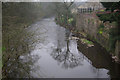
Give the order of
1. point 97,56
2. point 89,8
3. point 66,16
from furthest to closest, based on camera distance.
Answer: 1. point 66,16
2. point 89,8
3. point 97,56

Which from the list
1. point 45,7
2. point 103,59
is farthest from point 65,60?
point 45,7

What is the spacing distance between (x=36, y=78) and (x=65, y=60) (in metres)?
3.83

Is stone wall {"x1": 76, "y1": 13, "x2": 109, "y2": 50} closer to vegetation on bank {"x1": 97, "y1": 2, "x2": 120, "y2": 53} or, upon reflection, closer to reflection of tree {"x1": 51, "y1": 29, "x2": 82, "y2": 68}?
vegetation on bank {"x1": 97, "y1": 2, "x2": 120, "y2": 53}

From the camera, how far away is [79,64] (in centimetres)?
1213

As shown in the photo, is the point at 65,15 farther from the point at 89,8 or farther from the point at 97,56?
the point at 97,56

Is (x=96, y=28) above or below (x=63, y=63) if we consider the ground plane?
above

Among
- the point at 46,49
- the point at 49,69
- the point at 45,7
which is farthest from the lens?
the point at 45,7

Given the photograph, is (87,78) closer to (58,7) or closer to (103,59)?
(103,59)

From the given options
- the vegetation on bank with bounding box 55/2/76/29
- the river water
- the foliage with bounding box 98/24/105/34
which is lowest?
the river water

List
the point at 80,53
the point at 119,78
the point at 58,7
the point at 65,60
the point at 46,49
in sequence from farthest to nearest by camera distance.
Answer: the point at 58,7 → the point at 46,49 → the point at 80,53 → the point at 65,60 → the point at 119,78

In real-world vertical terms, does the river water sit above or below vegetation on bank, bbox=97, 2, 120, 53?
below

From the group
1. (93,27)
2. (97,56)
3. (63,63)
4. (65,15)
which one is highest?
(65,15)

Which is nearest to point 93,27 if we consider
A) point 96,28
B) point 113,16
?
point 96,28

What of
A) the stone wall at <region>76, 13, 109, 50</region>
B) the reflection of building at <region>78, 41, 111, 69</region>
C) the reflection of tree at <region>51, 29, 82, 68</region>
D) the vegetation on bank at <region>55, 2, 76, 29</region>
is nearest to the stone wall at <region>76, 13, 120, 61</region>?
the stone wall at <region>76, 13, 109, 50</region>
